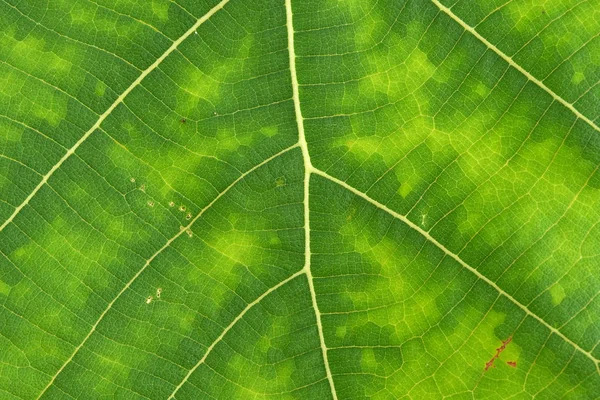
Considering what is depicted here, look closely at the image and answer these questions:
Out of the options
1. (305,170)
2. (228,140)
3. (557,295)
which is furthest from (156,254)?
(557,295)

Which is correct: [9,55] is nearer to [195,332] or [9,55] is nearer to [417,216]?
[195,332]

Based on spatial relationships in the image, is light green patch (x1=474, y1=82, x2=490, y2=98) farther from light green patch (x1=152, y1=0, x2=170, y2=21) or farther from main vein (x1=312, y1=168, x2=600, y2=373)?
light green patch (x1=152, y1=0, x2=170, y2=21)

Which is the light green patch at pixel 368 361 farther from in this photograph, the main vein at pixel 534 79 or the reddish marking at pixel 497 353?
the main vein at pixel 534 79

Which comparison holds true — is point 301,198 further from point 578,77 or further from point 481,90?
point 578,77

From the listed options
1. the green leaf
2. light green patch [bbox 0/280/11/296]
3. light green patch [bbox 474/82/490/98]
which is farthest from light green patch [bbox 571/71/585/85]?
light green patch [bbox 0/280/11/296]

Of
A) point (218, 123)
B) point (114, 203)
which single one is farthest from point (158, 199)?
point (218, 123)

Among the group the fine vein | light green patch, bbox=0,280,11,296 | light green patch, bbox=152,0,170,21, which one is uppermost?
light green patch, bbox=152,0,170,21

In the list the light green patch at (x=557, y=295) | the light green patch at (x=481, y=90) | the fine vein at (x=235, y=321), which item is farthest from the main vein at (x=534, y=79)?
the fine vein at (x=235, y=321)
